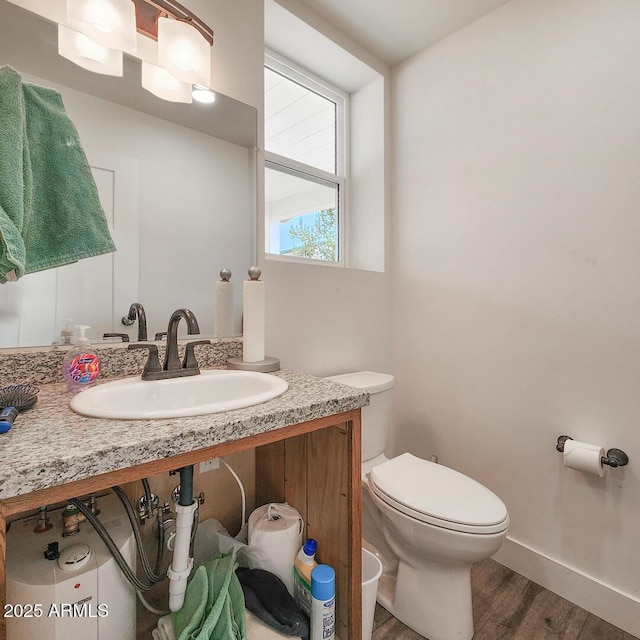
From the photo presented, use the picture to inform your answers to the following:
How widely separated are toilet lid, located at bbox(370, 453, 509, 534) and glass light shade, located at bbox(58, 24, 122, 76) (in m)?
1.57

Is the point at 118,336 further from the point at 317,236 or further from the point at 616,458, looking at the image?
the point at 616,458

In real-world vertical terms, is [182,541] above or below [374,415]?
below

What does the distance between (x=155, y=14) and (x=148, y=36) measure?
65mm

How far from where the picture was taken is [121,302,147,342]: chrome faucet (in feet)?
3.62

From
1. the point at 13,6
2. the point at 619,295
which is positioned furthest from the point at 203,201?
the point at 619,295

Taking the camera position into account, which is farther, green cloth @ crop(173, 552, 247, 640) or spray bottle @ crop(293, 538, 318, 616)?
spray bottle @ crop(293, 538, 318, 616)

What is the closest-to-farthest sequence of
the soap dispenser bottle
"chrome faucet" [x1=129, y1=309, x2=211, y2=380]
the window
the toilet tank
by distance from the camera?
the soap dispenser bottle
"chrome faucet" [x1=129, y1=309, x2=211, y2=380]
the toilet tank
the window

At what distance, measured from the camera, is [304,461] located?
3.59 ft

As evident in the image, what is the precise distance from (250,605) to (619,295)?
151 cm

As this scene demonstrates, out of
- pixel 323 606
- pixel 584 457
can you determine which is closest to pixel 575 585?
pixel 584 457

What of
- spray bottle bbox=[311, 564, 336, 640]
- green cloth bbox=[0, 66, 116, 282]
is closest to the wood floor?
spray bottle bbox=[311, 564, 336, 640]

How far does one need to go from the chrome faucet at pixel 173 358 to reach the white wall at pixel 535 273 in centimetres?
118

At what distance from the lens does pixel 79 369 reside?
2.93 feet

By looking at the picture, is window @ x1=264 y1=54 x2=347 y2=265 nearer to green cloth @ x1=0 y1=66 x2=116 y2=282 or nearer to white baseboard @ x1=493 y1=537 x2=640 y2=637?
green cloth @ x1=0 y1=66 x2=116 y2=282
